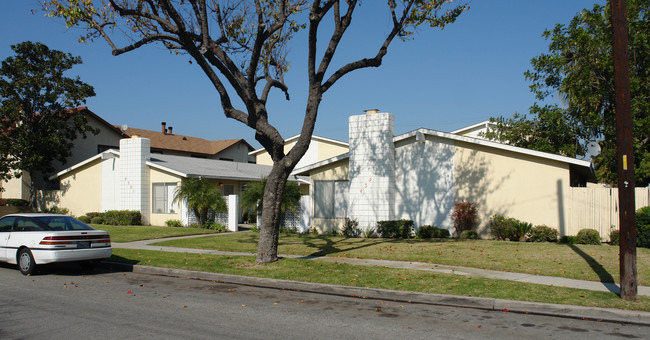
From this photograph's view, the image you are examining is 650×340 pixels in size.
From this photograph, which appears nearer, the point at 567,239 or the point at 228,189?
the point at 567,239


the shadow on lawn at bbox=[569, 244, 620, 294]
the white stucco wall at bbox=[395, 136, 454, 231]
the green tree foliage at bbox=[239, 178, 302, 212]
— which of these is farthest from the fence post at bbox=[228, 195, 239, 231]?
the shadow on lawn at bbox=[569, 244, 620, 294]

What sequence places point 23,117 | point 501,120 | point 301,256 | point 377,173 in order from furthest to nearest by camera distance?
point 23,117, point 501,120, point 377,173, point 301,256

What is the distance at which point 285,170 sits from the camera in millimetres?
13227

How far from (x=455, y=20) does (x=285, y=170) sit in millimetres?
6243

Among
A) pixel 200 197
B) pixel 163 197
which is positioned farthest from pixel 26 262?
pixel 163 197

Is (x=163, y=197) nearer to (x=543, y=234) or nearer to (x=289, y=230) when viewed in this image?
(x=289, y=230)

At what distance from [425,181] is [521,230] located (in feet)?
13.5

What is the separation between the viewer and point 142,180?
2767 cm

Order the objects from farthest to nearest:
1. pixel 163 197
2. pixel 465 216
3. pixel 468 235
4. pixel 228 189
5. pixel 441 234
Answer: pixel 228 189 < pixel 163 197 < pixel 441 234 < pixel 465 216 < pixel 468 235

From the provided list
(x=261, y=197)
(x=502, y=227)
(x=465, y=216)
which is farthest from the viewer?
(x=261, y=197)

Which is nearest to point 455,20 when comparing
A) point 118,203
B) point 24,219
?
point 24,219

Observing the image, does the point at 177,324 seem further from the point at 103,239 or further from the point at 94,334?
the point at 103,239

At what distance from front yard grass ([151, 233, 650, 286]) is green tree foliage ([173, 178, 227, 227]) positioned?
4622 millimetres

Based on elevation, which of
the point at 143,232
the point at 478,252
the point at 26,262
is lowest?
the point at 478,252
